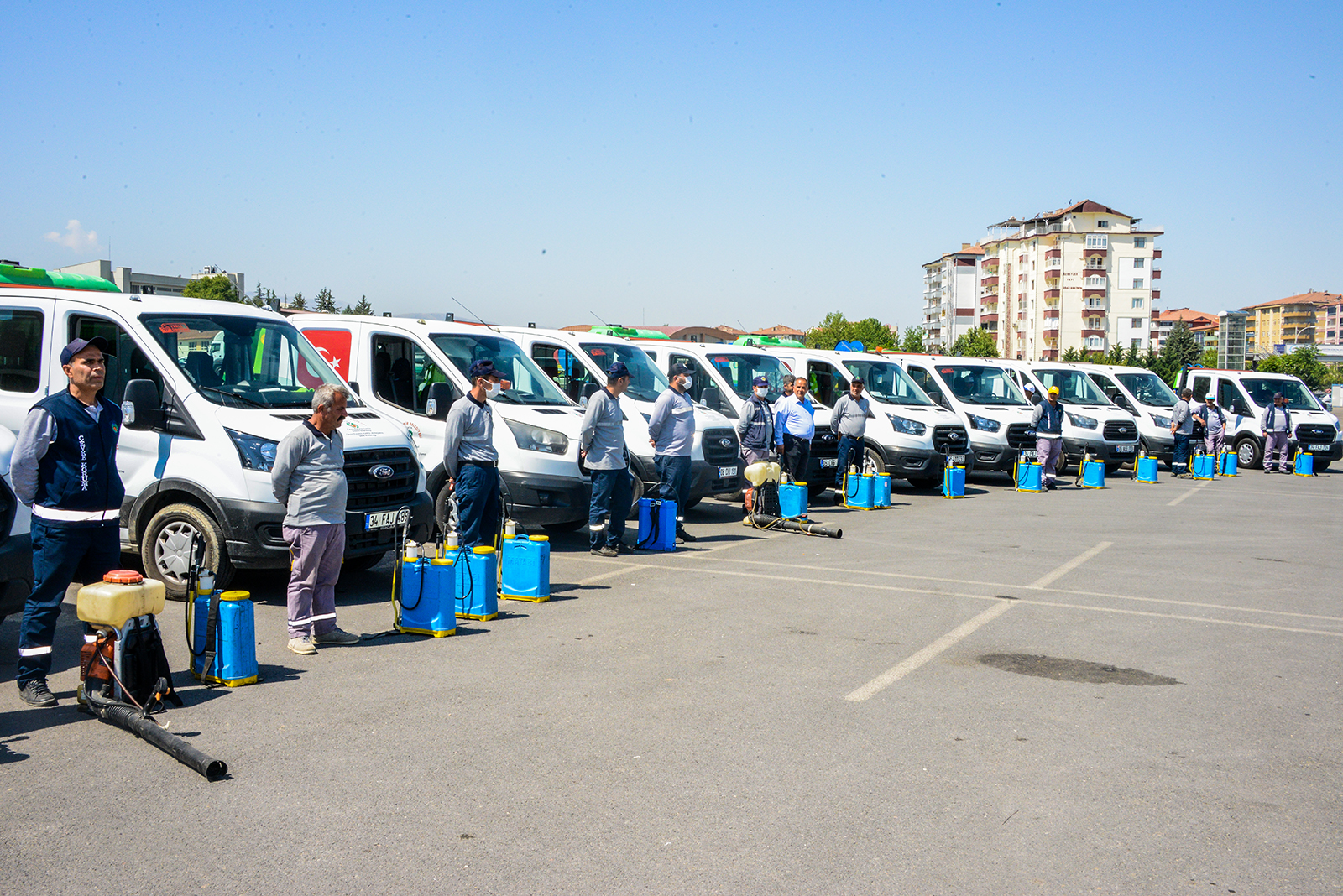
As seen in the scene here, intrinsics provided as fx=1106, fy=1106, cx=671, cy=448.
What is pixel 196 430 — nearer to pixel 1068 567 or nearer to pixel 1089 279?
pixel 1068 567

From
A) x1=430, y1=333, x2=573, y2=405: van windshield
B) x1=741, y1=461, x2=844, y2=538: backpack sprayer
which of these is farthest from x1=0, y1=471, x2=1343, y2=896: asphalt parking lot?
x1=741, y1=461, x2=844, y2=538: backpack sprayer

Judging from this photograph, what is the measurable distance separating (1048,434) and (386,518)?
584 inches

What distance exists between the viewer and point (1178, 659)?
708cm

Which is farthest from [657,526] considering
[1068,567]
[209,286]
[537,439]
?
[209,286]

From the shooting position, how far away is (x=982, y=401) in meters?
20.2

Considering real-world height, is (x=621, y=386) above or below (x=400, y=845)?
above

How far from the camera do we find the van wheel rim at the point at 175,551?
802 centimetres

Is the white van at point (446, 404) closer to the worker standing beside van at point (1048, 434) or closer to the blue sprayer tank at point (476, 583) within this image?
the blue sprayer tank at point (476, 583)

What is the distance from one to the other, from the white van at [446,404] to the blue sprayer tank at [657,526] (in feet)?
2.06

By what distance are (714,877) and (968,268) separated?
156 metres

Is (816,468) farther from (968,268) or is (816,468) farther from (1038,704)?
(968,268)

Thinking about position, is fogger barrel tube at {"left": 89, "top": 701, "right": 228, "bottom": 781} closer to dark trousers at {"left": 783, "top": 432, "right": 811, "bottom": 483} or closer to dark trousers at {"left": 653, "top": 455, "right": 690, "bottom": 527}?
dark trousers at {"left": 653, "top": 455, "right": 690, "bottom": 527}

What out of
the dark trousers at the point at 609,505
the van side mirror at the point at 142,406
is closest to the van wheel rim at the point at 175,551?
the van side mirror at the point at 142,406

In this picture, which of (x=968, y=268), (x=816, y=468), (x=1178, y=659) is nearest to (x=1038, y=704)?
(x=1178, y=659)
